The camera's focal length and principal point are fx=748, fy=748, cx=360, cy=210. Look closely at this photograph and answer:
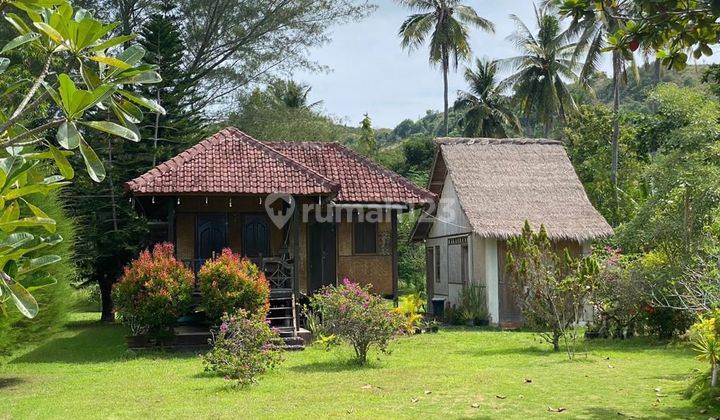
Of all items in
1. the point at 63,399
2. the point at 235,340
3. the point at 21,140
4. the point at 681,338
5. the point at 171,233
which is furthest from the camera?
the point at 171,233

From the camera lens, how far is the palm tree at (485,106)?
4006 centimetres

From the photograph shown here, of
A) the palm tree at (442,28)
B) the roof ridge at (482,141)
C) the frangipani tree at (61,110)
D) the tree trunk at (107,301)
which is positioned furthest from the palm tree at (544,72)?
the frangipani tree at (61,110)

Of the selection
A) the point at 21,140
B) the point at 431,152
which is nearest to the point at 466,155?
the point at 21,140

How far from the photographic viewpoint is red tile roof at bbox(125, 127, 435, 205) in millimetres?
15656

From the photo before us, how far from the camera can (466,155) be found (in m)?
22.2

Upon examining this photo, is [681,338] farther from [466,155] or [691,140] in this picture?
[466,155]

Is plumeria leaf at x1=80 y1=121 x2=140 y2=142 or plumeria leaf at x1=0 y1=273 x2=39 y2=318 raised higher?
plumeria leaf at x1=80 y1=121 x2=140 y2=142

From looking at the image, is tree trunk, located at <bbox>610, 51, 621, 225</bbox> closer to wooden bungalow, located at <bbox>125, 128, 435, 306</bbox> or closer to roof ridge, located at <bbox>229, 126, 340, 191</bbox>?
wooden bungalow, located at <bbox>125, 128, 435, 306</bbox>

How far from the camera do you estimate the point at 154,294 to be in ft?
46.0

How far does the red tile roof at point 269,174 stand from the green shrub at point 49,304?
2083 millimetres

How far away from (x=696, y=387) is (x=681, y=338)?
21.4 feet

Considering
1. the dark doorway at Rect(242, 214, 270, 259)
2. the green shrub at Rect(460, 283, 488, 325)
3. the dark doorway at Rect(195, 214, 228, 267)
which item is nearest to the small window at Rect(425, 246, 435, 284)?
the green shrub at Rect(460, 283, 488, 325)

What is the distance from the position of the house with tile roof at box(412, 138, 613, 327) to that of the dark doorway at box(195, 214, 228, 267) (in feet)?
21.1

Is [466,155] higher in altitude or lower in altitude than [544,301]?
higher
